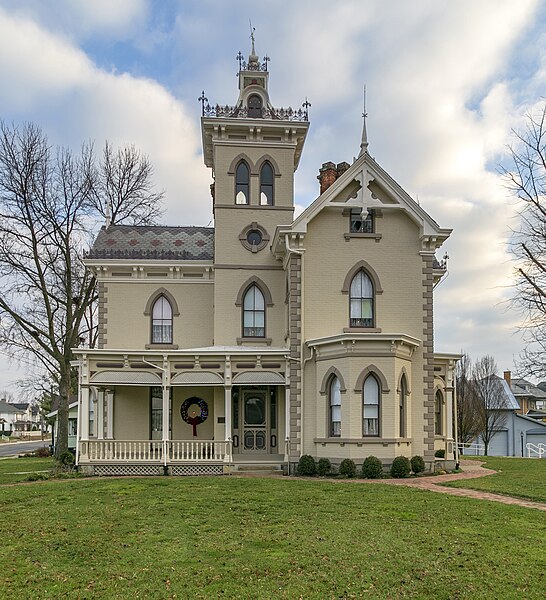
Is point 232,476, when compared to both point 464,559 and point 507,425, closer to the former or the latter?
point 464,559

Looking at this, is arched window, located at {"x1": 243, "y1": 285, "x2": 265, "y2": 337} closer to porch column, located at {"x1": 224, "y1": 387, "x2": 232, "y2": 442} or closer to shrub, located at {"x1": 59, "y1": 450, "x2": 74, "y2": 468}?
porch column, located at {"x1": 224, "y1": 387, "x2": 232, "y2": 442}

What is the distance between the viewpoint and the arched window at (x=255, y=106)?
82.0ft

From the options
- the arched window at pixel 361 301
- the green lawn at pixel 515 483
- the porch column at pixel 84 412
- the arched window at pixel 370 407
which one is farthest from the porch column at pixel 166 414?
the green lawn at pixel 515 483

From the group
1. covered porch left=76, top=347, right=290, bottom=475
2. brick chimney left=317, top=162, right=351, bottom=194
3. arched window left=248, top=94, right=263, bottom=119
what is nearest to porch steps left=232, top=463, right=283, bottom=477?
covered porch left=76, top=347, right=290, bottom=475

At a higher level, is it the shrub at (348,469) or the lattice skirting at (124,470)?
the shrub at (348,469)

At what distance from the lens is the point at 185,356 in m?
21.9

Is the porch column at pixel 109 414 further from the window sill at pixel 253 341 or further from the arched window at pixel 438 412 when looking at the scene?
the arched window at pixel 438 412

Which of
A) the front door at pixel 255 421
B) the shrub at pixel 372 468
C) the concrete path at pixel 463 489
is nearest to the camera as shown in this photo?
the concrete path at pixel 463 489

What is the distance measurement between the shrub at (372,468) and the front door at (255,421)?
4.32 m

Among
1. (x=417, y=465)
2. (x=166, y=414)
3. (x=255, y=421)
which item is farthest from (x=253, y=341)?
(x=417, y=465)

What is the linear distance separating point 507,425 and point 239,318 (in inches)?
1431

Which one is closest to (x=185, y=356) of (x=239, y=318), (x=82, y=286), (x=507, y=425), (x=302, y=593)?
(x=239, y=318)

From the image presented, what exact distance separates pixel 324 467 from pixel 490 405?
114 ft

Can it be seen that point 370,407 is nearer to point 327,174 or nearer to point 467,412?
point 327,174
